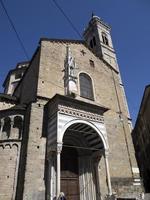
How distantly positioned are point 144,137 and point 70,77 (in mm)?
15279

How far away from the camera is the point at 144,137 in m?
24.9

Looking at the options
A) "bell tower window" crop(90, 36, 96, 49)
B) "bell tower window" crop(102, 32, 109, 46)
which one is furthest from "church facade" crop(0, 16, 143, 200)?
"bell tower window" crop(102, 32, 109, 46)

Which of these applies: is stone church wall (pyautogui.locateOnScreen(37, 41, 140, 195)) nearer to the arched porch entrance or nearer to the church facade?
the church facade

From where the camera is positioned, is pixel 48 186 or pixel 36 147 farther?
pixel 36 147

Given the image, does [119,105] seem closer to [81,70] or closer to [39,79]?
[81,70]

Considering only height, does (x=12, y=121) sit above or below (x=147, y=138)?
below

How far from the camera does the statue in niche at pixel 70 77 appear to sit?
13.4 metres

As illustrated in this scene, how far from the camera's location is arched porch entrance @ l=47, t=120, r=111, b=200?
A: 1116 centimetres

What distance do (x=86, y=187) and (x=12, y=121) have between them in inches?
216

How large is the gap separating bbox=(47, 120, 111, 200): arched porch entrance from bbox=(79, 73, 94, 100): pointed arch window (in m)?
3.44

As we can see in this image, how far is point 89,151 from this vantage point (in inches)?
492

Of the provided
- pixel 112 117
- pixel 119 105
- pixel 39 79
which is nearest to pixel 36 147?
pixel 39 79

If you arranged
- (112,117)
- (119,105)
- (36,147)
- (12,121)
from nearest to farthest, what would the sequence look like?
1. (36,147)
2. (12,121)
3. (112,117)
4. (119,105)

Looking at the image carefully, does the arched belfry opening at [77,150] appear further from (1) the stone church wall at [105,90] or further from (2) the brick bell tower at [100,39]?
(2) the brick bell tower at [100,39]
